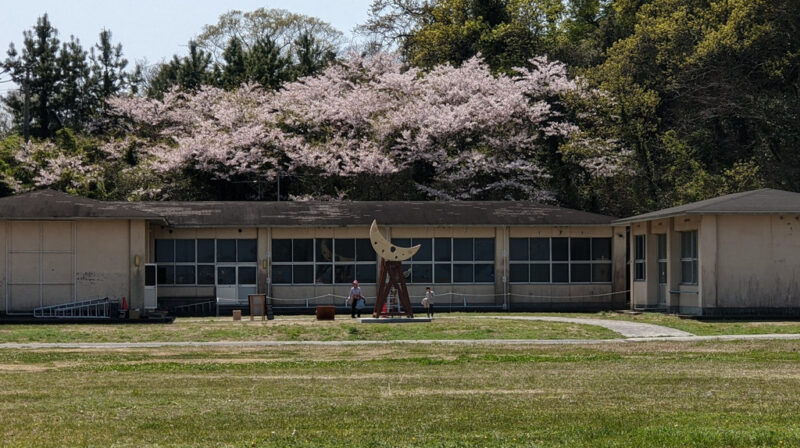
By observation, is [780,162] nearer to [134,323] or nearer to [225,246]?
[225,246]

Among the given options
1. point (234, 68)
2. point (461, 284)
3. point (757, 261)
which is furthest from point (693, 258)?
point (234, 68)

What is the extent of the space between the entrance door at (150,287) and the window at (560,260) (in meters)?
13.3

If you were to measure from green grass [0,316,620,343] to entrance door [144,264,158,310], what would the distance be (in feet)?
19.4

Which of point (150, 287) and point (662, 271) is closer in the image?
point (662, 271)

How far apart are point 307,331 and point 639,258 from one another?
15816 millimetres

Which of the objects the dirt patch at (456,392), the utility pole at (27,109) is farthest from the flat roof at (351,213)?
the dirt patch at (456,392)

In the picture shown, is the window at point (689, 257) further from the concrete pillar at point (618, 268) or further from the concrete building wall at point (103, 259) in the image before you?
the concrete building wall at point (103, 259)

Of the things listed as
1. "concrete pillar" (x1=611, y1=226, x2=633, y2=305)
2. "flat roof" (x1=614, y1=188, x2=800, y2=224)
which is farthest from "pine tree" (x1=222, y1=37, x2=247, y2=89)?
"flat roof" (x1=614, y1=188, x2=800, y2=224)

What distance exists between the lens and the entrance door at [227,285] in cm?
4391

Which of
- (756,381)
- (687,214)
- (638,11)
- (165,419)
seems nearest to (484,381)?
(756,381)

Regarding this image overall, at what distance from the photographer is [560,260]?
45250 mm

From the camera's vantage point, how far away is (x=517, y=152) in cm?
5616

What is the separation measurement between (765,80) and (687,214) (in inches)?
794

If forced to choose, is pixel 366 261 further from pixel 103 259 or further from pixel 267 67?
pixel 267 67
